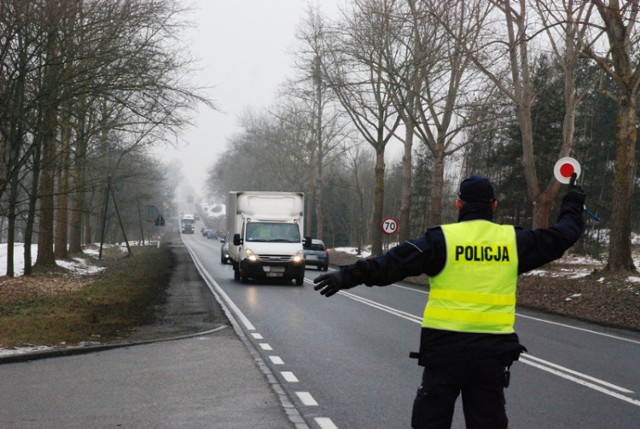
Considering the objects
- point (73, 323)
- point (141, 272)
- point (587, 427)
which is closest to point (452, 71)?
point (141, 272)

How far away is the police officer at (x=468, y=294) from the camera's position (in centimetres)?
462

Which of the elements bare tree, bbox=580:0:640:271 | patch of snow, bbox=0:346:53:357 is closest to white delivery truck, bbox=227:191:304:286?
bare tree, bbox=580:0:640:271

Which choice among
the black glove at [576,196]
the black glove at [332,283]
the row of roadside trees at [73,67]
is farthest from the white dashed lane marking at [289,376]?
the row of roadside trees at [73,67]

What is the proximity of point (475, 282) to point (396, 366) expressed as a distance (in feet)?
21.3

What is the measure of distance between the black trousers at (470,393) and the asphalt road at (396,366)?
293 cm

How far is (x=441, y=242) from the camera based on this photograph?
15.6 ft

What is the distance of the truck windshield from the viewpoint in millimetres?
29031

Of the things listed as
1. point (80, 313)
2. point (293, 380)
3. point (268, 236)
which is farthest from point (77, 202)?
point (293, 380)

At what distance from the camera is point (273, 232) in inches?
1153

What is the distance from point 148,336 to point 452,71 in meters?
23.7

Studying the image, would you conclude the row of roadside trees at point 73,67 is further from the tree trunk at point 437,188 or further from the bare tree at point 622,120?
the tree trunk at point 437,188

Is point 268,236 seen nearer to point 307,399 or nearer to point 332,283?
point 307,399

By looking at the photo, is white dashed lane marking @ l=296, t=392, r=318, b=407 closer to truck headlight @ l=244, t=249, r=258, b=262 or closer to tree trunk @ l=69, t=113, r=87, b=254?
truck headlight @ l=244, t=249, r=258, b=262

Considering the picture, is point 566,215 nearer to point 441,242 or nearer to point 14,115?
point 441,242
